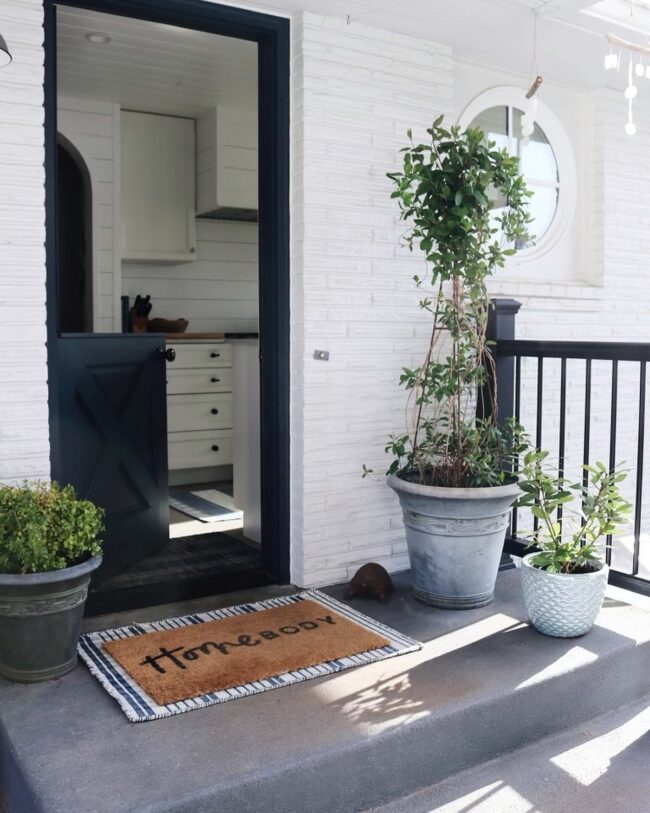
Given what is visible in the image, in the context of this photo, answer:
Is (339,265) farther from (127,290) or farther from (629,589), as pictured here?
(127,290)

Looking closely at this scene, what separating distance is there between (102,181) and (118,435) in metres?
2.47

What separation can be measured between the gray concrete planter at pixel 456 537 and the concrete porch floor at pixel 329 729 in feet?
0.69

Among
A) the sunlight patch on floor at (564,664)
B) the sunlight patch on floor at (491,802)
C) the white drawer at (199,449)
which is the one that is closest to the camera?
the sunlight patch on floor at (491,802)

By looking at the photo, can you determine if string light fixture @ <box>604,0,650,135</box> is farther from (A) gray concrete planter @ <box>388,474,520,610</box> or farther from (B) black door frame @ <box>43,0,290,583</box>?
(A) gray concrete planter @ <box>388,474,520,610</box>

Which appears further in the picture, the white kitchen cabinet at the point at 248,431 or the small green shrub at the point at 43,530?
the white kitchen cabinet at the point at 248,431

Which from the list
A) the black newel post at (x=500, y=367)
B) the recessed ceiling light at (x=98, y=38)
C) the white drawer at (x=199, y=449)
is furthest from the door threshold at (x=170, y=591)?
the recessed ceiling light at (x=98, y=38)

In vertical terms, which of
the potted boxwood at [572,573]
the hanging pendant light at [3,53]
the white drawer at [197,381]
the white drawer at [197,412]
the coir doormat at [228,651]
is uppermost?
the hanging pendant light at [3,53]

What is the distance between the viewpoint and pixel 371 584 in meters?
3.08

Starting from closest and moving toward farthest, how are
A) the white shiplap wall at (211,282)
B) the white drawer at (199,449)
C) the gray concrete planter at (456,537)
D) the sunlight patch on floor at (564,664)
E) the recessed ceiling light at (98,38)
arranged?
1. the sunlight patch on floor at (564,664)
2. the gray concrete planter at (456,537)
3. the recessed ceiling light at (98,38)
4. the white drawer at (199,449)
5. the white shiplap wall at (211,282)

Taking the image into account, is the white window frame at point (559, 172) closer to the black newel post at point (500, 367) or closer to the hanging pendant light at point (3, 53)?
the black newel post at point (500, 367)

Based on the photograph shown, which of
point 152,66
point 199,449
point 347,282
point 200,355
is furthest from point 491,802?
point 152,66

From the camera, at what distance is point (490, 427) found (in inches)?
→ 124

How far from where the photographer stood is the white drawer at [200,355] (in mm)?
5304

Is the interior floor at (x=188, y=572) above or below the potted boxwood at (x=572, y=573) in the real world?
below
